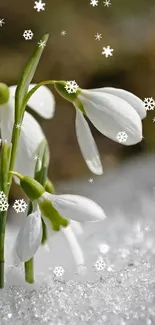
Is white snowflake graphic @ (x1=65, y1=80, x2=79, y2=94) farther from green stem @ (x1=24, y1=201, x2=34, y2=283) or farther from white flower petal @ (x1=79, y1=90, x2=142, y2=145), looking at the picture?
green stem @ (x1=24, y1=201, x2=34, y2=283)

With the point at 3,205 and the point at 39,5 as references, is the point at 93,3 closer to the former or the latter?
the point at 39,5

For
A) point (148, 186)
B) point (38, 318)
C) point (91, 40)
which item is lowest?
point (38, 318)

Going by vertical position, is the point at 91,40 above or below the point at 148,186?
above

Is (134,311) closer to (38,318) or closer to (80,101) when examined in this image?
(38,318)

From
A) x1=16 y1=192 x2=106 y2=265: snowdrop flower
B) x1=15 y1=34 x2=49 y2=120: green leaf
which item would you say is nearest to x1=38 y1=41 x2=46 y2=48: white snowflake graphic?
x1=15 y1=34 x2=49 y2=120: green leaf

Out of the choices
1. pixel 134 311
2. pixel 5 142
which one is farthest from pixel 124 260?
pixel 5 142

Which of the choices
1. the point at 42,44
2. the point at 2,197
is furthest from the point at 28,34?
the point at 2,197
